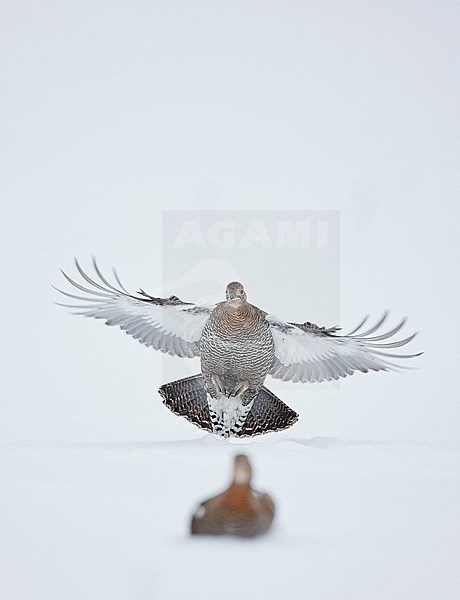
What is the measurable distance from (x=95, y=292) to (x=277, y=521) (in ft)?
3.94

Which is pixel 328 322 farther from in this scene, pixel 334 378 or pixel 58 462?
pixel 58 462

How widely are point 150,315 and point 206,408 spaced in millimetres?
406

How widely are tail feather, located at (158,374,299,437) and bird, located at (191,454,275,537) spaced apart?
0.80 metres

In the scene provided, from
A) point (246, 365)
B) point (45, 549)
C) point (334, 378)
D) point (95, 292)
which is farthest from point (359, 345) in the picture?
point (45, 549)

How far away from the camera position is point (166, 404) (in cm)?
283

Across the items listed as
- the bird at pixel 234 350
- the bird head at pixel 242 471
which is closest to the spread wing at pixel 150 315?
the bird at pixel 234 350

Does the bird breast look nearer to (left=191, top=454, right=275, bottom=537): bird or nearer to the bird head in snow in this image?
the bird head in snow

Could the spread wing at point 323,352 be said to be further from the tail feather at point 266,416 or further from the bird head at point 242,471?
the bird head at point 242,471

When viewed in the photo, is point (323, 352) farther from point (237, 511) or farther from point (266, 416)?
point (237, 511)

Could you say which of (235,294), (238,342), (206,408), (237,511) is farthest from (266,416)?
(237,511)

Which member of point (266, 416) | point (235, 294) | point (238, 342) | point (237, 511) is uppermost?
point (235, 294)

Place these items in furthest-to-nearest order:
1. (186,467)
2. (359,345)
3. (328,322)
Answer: (328,322) < (359,345) < (186,467)

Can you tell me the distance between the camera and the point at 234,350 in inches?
105

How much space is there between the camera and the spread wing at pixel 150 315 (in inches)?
110
